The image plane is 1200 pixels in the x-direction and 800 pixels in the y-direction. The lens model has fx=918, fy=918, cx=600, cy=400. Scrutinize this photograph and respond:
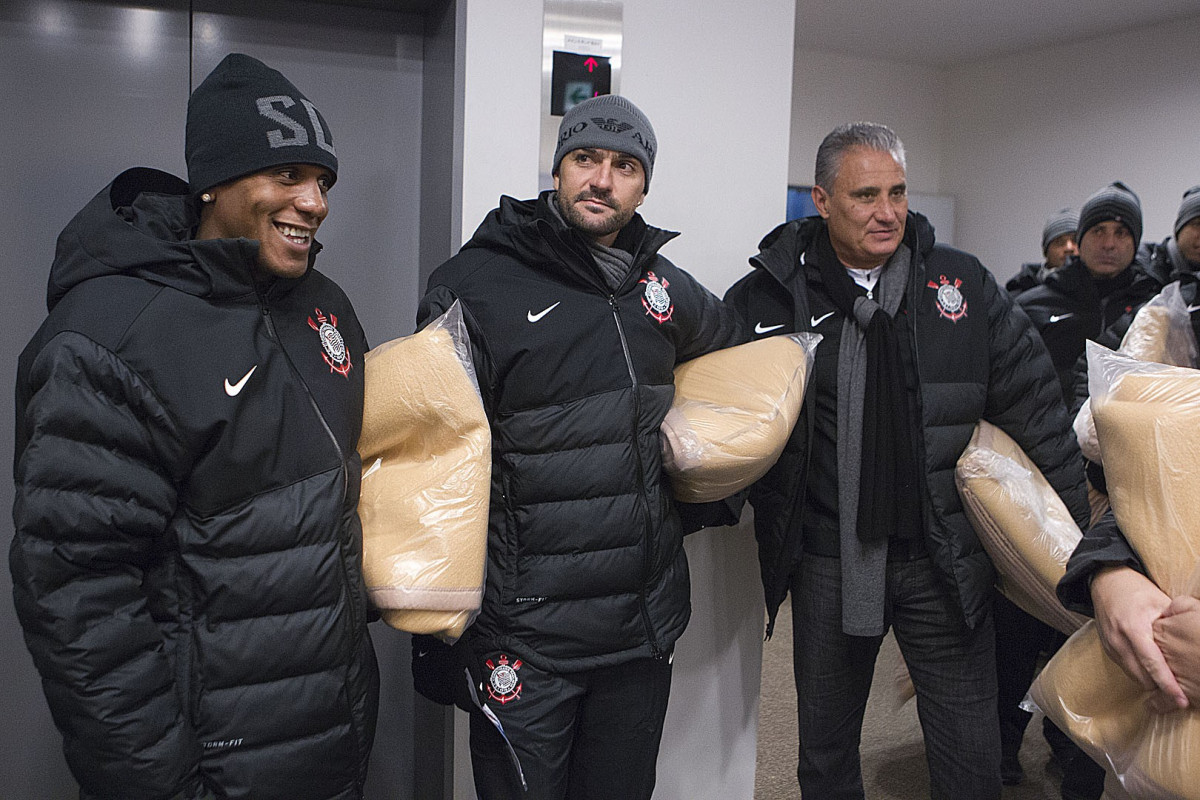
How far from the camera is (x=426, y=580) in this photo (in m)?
1.43

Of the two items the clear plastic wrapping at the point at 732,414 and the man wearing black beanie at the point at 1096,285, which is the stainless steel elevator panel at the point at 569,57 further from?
the man wearing black beanie at the point at 1096,285

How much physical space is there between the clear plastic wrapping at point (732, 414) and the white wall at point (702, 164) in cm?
42

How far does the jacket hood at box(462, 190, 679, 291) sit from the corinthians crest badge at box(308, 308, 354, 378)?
0.37 m

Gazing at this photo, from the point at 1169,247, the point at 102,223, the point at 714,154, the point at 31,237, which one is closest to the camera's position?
the point at 102,223

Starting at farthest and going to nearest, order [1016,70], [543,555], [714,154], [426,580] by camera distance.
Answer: [1016,70], [714,154], [543,555], [426,580]

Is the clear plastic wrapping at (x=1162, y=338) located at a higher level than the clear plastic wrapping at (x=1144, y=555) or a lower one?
higher

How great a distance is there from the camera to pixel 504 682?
166cm

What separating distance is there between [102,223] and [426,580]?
691mm

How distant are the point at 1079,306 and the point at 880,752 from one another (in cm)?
161

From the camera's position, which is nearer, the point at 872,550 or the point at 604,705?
the point at 604,705

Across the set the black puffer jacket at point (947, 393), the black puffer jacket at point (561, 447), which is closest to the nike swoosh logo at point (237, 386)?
the black puffer jacket at point (561, 447)

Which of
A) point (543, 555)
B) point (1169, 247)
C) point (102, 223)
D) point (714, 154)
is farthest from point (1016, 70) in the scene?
point (102, 223)

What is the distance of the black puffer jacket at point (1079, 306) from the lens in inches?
118

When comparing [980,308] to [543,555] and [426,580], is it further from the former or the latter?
[426,580]
